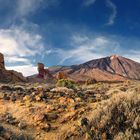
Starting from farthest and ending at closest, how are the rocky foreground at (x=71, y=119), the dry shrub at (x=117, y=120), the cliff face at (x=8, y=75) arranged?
the cliff face at (x=8, y=75)
the rocky foreground at (x=71, y=119)
the dry shrub at (x=117, y=120)

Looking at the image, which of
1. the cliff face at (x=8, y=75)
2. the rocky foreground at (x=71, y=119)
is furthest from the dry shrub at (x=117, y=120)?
the cliff face at (x=8, y=75)

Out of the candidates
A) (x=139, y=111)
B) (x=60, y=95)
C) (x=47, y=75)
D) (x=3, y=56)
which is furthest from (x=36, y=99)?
(x=47, y=75)

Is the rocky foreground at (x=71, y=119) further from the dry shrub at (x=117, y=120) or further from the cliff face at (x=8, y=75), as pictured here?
the cliff face at (x=8, y=75)

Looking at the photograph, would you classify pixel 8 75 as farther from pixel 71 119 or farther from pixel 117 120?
pixel 117 120

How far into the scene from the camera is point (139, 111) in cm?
1390

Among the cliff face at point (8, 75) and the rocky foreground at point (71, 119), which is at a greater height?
the cliff face at point (8, 75)

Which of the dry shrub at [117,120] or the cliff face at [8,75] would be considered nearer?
the dry shrub at [117,120]

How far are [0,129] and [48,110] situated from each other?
4806 millimetres

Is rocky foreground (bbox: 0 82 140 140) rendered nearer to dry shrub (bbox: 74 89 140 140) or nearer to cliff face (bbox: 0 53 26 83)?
dry shrub (bbox: 74 89 140 140)

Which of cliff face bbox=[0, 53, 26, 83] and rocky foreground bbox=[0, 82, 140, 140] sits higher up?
cliff face bbox=[0, 53, 26, 83]

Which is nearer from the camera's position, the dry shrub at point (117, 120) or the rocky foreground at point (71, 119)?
the dry shrub at point (117, 120)

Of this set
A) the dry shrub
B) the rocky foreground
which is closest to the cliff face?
the rocky foreground

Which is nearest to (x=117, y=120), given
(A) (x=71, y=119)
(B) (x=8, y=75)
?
(A) (x=71, y=119)

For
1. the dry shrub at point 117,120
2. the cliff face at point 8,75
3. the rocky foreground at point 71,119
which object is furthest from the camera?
the cliff face at point 8,75
